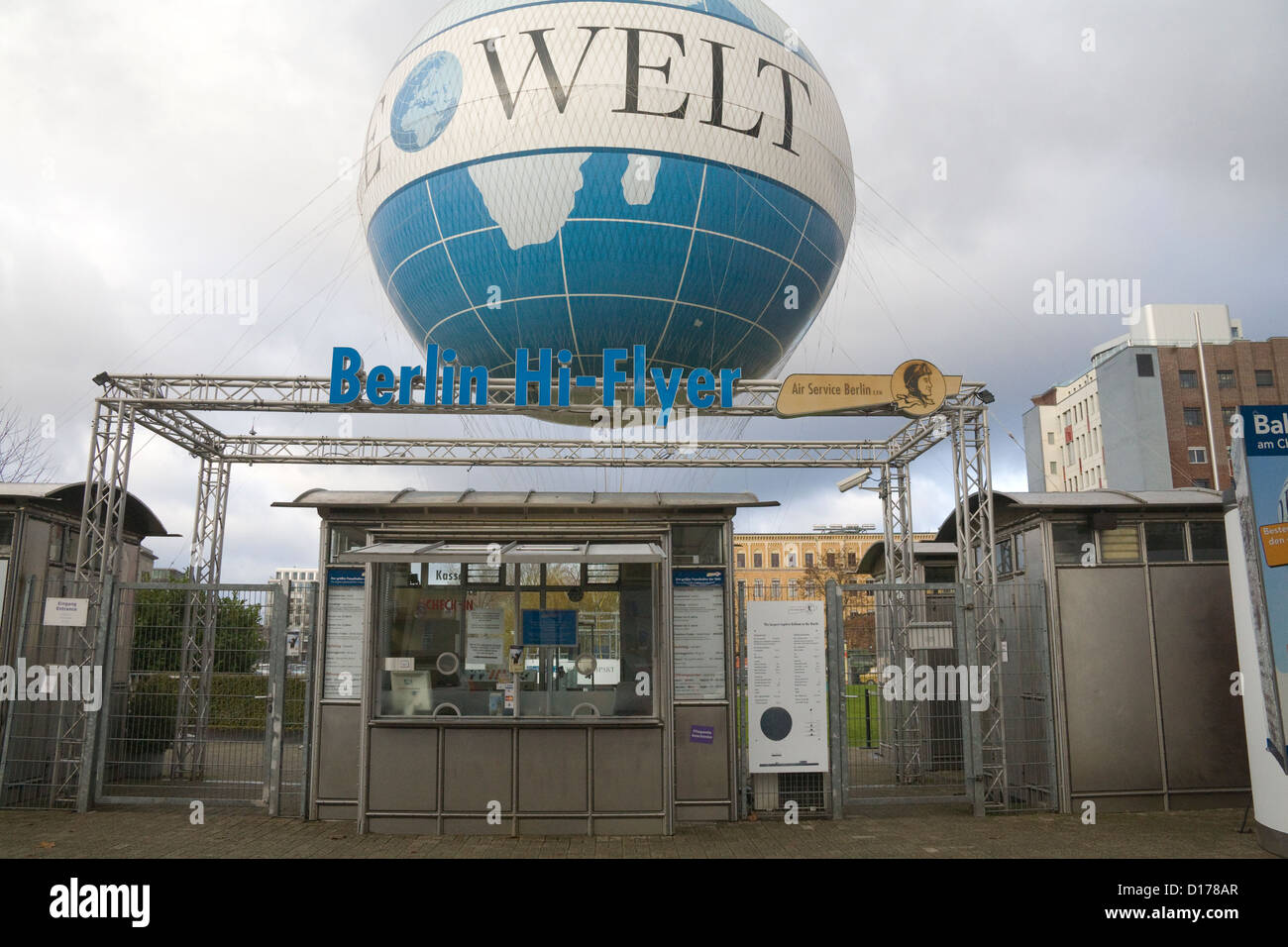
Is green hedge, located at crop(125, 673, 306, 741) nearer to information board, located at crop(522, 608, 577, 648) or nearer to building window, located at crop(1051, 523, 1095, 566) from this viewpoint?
information board, located at crop(522, 608, 577, 648)

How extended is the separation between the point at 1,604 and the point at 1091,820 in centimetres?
1498

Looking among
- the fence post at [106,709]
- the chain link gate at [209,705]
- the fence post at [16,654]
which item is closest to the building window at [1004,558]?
the chain link gate at [209,705]

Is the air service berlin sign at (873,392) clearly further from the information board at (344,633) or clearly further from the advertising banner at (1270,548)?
the information board at (344,633)

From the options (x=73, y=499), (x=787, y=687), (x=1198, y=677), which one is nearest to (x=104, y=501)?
(x=73, y=499)

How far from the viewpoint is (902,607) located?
17.9 m

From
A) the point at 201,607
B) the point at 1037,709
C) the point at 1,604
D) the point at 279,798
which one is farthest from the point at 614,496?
the point at 201,607

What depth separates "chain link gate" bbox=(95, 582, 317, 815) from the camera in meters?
11.9

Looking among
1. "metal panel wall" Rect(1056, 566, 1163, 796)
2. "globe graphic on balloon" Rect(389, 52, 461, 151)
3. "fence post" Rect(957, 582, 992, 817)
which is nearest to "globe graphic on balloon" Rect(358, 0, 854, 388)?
"globe graphic on balloon" Rect(389, 52, 461, 151)

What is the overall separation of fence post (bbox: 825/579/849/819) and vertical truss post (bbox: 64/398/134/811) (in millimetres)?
10121

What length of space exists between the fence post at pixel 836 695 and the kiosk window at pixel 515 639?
9.82 feet

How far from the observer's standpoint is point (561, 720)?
10117 millimetres

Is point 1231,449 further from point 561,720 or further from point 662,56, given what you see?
point 662,56

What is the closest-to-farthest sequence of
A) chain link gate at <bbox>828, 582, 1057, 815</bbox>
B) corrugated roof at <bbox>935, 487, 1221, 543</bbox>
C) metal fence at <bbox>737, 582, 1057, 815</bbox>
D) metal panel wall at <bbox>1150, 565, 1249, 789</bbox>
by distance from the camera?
metal fence at <bbox>737, 582, 1057, 815</bbox>, chain link gate at <bbox>828, 582, 1057, 815</bbox>, metal panel wall at <bbox>1150, 565, 1249, 789</bbox>, corrugated roof at <bbox>935, 487, 1221, 543</bbox>
